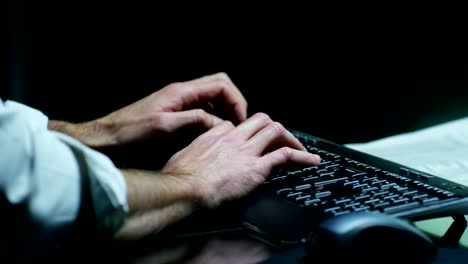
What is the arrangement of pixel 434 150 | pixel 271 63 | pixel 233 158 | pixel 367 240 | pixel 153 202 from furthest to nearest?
pixel 271 63 → pixel 434 150 → pixel 233 158 → pixel 153 202 → pixel 367 240

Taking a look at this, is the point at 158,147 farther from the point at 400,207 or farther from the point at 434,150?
the point at 434,150

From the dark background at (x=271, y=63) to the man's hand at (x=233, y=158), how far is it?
78 centimetres

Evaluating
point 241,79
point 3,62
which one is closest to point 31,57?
point 3,62

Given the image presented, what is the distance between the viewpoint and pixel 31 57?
7.99 ft

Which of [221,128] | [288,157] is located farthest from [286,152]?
[221,128]

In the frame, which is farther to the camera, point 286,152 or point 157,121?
point 157,121

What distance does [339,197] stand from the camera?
770 mm

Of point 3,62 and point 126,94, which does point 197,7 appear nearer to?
point 126,94

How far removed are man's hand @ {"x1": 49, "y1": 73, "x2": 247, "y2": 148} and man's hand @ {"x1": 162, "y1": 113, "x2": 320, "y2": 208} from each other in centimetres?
7

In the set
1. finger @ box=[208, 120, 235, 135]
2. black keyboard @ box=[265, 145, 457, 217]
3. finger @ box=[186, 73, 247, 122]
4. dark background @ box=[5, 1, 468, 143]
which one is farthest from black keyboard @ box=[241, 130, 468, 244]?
dark background @ box=[5, 1, 468, 143]

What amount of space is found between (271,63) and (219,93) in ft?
2.40

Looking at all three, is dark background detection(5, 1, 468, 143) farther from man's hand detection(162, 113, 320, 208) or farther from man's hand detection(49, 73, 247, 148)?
man's hand detection(162, 113, 320, 208)

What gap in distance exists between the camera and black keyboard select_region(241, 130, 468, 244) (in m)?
0.71

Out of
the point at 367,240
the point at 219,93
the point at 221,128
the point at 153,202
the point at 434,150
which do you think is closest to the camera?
the point at 367,240
